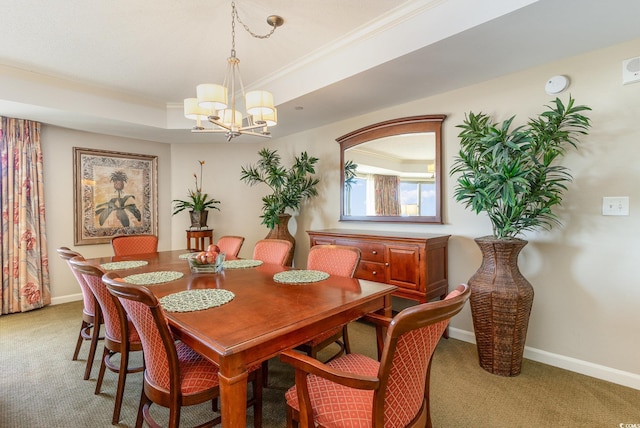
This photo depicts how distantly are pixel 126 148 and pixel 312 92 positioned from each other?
337cm

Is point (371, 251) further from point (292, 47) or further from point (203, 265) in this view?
point (292, 47)

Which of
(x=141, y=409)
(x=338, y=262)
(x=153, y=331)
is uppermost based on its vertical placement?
(x=338, y=262)

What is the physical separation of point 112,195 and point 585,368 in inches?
228

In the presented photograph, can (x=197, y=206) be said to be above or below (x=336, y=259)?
above

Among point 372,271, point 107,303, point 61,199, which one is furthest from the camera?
point 61,199

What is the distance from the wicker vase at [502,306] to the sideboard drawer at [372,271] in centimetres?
87

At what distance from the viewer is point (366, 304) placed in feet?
5.25

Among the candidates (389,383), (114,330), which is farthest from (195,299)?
(389,383)

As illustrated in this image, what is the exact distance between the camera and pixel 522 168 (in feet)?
6.91

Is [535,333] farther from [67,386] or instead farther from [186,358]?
[67,386]

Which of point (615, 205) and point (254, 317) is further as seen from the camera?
point (615, 205)

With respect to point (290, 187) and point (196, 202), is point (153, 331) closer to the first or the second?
point (290, 187)

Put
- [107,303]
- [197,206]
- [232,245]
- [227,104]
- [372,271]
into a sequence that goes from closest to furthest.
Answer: [107,303] → [227,104] → [372,271] → [232,245] → [197,206]

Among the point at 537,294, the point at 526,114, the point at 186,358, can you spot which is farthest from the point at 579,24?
the point at 186,358
